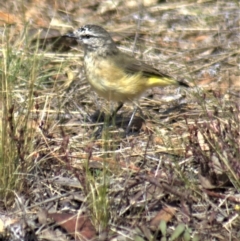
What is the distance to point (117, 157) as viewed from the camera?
5.63 meters

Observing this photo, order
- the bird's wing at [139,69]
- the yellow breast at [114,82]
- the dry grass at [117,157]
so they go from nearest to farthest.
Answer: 1. the dry grass at [117,157]
2. the yellow breast at [114,82]
3. the bird's wing at [139,69]

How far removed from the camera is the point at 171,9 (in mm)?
8766

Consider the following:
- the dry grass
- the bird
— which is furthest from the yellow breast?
the dry grass

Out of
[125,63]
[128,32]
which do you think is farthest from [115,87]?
[128,32]

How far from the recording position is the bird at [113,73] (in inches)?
258

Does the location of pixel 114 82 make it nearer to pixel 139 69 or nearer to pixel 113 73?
pixel 113 73

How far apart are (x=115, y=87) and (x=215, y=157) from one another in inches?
55.4

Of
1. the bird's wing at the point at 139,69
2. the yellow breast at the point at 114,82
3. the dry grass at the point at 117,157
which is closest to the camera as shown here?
the dry grass at the point at 117,157

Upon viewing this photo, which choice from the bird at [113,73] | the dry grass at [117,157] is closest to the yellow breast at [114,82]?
the bird at [113,73]

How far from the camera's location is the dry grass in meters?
4.99

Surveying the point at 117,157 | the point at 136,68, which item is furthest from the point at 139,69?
the point at 117,157

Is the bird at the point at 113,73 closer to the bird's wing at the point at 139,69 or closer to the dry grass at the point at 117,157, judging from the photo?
the bird's wing at the point at 139,69

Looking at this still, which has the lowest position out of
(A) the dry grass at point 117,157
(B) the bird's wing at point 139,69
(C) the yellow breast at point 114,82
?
(A) the dry grass at point 117,157

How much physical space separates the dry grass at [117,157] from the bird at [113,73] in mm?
236
